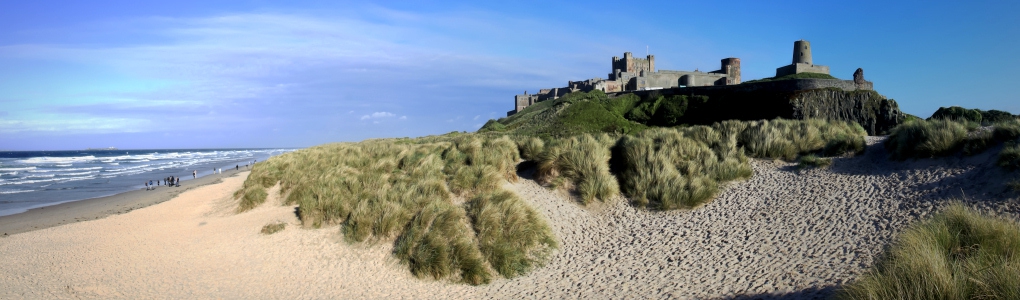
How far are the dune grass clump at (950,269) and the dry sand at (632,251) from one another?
0.91 m

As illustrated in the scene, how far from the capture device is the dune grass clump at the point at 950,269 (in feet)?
11.6

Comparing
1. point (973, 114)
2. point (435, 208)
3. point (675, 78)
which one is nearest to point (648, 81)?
point (675, 78)

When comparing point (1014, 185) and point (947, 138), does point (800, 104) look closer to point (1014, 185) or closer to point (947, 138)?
point (947, 138)

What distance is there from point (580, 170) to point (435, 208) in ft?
11.5

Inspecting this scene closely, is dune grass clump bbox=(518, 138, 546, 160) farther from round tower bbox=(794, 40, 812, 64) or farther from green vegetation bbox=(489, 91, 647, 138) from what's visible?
round tower bbox=(794, 40, 812, 64)

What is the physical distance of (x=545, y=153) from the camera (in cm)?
1220

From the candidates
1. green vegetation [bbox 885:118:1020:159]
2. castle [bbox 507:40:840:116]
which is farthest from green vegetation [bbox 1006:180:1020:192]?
castle [bbox 507:40:840:116]

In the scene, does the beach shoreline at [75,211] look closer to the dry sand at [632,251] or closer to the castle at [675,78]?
the dry sand at [632,251]

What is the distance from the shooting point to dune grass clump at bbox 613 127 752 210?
32.2ft

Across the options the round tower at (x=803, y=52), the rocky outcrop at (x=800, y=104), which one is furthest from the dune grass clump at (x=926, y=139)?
the round tower at (x=803, y=52)

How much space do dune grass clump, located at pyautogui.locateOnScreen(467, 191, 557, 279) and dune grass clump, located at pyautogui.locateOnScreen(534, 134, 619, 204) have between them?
68.8 inches

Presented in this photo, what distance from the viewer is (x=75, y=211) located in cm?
1759

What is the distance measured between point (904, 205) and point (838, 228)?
53.4 inches

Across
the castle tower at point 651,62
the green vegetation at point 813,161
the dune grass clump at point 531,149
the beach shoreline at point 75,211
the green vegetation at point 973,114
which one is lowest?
the beach shoreline at point 75,211
